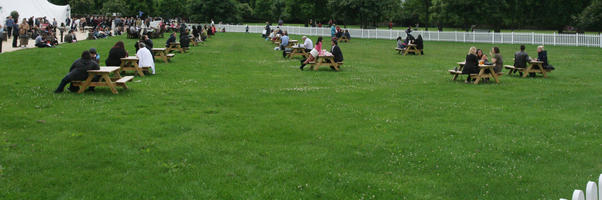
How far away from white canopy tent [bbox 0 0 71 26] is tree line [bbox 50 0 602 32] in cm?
1569

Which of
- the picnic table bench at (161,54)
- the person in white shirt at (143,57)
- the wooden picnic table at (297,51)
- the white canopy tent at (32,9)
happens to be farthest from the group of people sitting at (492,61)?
the white canopy tent at (32,9)

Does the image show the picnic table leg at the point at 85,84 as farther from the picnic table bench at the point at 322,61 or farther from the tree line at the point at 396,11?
the tree line at the point at 396,11

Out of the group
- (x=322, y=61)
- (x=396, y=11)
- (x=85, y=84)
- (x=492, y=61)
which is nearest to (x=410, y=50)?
(x=322, y=61)

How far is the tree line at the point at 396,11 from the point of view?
4631 centimetres

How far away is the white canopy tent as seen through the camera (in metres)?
42.0

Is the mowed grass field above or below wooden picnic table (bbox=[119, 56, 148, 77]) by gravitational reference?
below

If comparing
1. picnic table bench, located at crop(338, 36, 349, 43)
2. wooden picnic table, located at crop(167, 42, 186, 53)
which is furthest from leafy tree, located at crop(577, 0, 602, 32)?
wooden picnic table, located at crop(167, 42, 186, 53)

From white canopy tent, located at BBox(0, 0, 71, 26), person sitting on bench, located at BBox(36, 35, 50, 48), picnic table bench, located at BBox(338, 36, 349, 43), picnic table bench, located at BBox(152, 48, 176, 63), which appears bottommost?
picnic table bench, located at BBox(152, 48, 176, 63)

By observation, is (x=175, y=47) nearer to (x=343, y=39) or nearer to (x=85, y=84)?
(x=85, y=84)

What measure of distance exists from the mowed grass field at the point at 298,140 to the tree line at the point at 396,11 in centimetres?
3011

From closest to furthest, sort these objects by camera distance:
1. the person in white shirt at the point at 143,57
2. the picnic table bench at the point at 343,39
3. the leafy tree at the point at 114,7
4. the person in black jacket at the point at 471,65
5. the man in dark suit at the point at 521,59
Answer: the person in black jacket at the point at 471,65 < the person in white shirt at the point at 143,57 < the man in dark suit at the point at 521,59 < the picnic table bench at the point at 343,39 < the leafy tree at the point at 114,7

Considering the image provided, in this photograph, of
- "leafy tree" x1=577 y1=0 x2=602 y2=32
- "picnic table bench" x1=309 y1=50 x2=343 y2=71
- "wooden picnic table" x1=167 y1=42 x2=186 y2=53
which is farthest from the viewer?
"leafy tree" x1=577 y1=0 x2=602 y2=32

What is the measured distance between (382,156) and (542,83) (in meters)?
11.2

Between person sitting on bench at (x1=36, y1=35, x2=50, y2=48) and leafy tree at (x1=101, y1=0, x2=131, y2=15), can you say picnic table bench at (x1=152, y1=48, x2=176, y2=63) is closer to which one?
person sitting on bench at (x1=36, y1=35, x2=50, y2=48)
